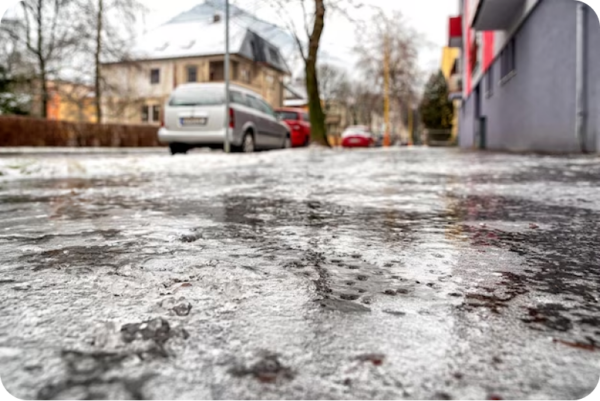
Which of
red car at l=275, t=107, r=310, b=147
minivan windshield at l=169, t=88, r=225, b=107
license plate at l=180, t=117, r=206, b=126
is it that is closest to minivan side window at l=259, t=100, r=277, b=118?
minivan windshield at l=169, t=88, r=225, b=107

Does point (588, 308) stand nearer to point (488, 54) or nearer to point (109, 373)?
point (109, 373)

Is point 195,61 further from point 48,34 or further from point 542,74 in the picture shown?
point 542,74

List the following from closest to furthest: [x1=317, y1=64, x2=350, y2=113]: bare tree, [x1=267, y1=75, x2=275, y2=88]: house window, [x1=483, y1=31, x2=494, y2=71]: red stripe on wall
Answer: [x1=483, y1=31, x2=494, y2=71]: red stripe on wall
[x1=267, y1=75, x2=275, y2=88]: house window
[x1=317, y1=64, x2=350, y2=113]: bare tree

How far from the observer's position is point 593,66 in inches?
316

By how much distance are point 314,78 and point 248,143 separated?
6564mm

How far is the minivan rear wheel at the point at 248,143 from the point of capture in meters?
11.6

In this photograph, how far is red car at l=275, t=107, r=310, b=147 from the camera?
17.2 m

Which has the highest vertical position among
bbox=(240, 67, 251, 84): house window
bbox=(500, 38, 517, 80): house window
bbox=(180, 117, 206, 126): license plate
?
bbox=(240, 67, 251, 84): house window

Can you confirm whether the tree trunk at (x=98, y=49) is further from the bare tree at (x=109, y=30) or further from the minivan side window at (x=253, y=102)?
the minivan side window at (x=253, y=102)

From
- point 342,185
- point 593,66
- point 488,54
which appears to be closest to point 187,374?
point 342,185

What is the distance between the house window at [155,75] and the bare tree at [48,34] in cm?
1918

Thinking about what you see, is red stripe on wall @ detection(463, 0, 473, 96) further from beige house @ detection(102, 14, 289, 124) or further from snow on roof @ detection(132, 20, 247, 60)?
snow on roof @ detection(132, 20, 247, 60)

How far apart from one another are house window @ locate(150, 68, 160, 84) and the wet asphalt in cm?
4005

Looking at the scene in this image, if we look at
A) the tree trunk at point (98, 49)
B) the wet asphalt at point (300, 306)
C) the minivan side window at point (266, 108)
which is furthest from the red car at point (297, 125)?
the wet asphalt at point (300, 306)
